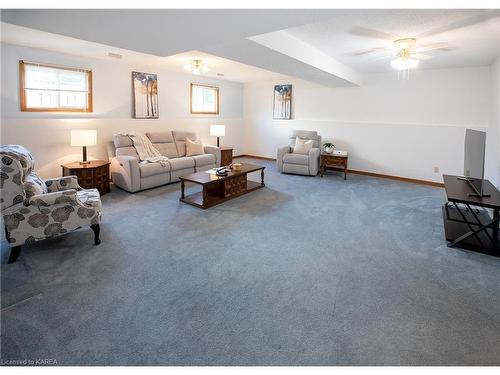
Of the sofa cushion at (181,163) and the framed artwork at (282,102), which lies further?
the framed artwork at (282,102)

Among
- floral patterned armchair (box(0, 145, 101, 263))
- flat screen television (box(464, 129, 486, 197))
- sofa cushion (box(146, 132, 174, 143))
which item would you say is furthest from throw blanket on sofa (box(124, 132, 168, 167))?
flat screen television (box(464, 129, 486, 197))

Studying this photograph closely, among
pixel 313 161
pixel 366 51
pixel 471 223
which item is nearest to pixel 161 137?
pixel 313 161

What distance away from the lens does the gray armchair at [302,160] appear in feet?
20.9

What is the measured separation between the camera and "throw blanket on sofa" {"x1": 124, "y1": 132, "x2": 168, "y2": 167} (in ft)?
17.5

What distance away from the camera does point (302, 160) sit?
251 inches

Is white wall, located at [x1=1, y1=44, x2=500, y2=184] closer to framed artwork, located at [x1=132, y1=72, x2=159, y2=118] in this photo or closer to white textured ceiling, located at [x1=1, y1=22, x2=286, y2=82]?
framed artwork, located at [x1=132, y1=72, x2=159, y2=118]

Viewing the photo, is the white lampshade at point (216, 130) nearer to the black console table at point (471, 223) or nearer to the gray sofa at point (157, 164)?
the gray sofa at point (157, 164)

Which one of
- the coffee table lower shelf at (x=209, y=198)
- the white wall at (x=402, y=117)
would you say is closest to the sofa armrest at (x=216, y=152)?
the coffee table lower shelf at (x=209, y=198)

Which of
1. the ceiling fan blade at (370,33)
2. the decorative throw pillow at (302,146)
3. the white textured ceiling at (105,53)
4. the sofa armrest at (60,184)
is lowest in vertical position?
the sofa armrest at (60,184)

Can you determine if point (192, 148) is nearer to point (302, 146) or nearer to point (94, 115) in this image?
point (94, 115)

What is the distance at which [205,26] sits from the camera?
256 centimetres

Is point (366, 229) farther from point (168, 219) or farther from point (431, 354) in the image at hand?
point (168, 219)

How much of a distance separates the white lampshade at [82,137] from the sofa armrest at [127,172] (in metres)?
0.49

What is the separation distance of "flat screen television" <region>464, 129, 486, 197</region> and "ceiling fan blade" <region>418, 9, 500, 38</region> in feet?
3.61
